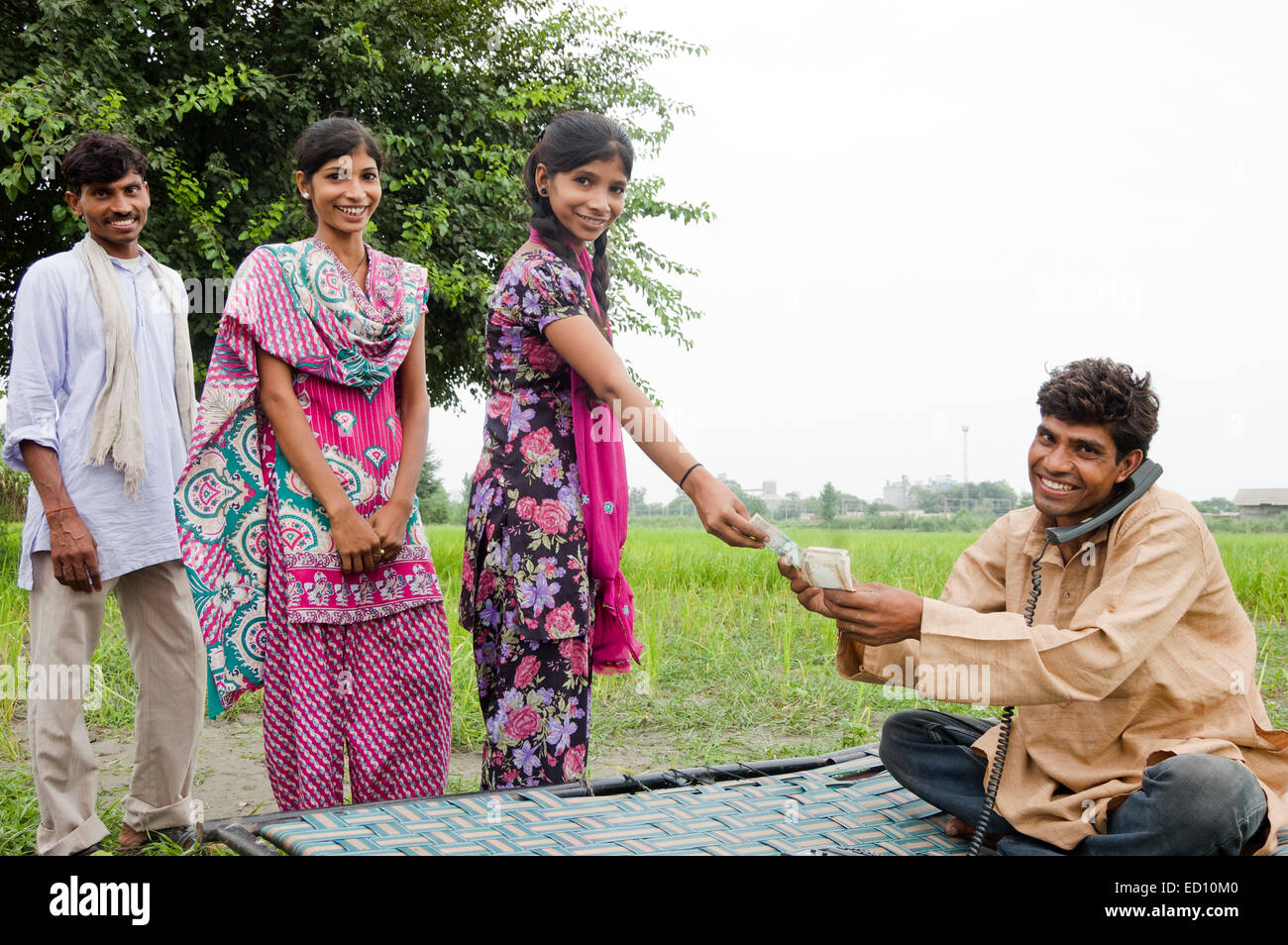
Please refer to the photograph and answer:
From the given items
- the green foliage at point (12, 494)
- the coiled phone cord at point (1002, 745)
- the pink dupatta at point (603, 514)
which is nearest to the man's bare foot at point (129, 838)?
the pink dupatta at point (603, 514)

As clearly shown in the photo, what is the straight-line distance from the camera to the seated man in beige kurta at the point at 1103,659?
2.00 meters

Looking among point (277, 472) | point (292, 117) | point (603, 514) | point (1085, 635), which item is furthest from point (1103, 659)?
point (292, 117)

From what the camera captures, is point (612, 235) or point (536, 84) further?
point (612, 235)

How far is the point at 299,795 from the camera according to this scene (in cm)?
263

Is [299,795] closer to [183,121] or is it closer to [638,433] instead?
[638,433]

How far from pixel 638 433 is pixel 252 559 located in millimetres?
1071

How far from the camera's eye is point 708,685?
16.6ft

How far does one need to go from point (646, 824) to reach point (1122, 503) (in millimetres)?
1276

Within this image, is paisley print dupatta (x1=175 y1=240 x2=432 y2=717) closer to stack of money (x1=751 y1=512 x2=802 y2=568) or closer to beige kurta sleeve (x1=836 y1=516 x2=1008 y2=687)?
Result: stack of money (x1=751 y1=512 x2=802 y2=568)

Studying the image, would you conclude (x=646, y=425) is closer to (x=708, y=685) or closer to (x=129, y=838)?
(x=129, y=838)

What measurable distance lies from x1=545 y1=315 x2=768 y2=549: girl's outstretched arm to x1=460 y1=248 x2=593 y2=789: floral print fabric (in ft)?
0.29

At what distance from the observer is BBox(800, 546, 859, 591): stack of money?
2.03 m

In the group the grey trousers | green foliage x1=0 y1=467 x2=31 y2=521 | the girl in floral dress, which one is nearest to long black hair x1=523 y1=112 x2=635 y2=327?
the girl in floral dress
